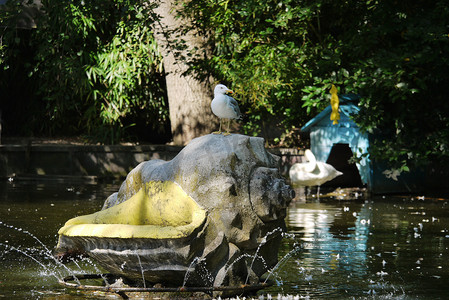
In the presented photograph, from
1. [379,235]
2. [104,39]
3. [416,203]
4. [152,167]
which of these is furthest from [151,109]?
[152,167]


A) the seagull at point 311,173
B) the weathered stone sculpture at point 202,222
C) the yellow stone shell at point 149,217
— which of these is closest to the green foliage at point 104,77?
the seagull at point 311,173

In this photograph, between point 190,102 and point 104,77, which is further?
point 104,77

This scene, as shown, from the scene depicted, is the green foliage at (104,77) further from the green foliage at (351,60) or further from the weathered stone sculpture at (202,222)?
the weathered stone sculpture at (202,222)

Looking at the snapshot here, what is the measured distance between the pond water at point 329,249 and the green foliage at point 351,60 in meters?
1.35

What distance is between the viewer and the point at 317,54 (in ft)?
46.0

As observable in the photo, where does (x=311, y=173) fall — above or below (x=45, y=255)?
above

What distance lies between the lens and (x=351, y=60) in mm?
14016

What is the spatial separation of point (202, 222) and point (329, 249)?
2820 mm

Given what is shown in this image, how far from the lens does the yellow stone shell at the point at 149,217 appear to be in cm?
500

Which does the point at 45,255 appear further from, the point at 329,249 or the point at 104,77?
the point at 104,77

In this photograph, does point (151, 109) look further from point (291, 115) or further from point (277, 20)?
point (277, 20)

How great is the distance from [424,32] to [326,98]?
2.31 metres

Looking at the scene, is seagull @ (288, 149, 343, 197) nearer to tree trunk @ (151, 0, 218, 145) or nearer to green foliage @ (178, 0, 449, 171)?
green foliage @ (178, 0, 449, 171)

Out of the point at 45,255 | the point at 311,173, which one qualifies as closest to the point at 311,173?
the point at 311,173
